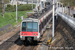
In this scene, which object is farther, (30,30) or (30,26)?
(30,26)

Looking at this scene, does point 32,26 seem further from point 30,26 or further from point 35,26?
point 35,26

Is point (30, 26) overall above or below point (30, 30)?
above

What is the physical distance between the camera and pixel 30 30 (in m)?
15.6

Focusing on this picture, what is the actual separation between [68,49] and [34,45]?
497 centimetres

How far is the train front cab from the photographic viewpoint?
15.5m

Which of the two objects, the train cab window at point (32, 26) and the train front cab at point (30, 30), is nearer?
the train front cab at point (30, 30)

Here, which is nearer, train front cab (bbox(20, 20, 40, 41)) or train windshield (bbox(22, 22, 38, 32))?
train front cab (bbox(20, 20, 40, 41))

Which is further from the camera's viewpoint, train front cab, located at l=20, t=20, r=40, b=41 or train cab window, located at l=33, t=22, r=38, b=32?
train cab window, located at l=33, t=22, r=38, b=32

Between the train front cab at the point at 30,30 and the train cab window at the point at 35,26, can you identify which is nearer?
the train front cab at the point at 30,30

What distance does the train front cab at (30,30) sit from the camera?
15.5 metres

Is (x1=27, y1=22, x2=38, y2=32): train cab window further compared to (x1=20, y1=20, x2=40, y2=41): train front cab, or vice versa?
(x1=27, y1=22, x2=38, y2=32): train cab window

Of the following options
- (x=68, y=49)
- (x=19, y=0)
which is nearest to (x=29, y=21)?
(x=68, y=49)

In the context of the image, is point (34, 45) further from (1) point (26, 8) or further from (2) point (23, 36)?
(1) point (26, 8)

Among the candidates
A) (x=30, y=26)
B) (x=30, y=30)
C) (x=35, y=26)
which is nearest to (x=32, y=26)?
(x=30, y=26)
